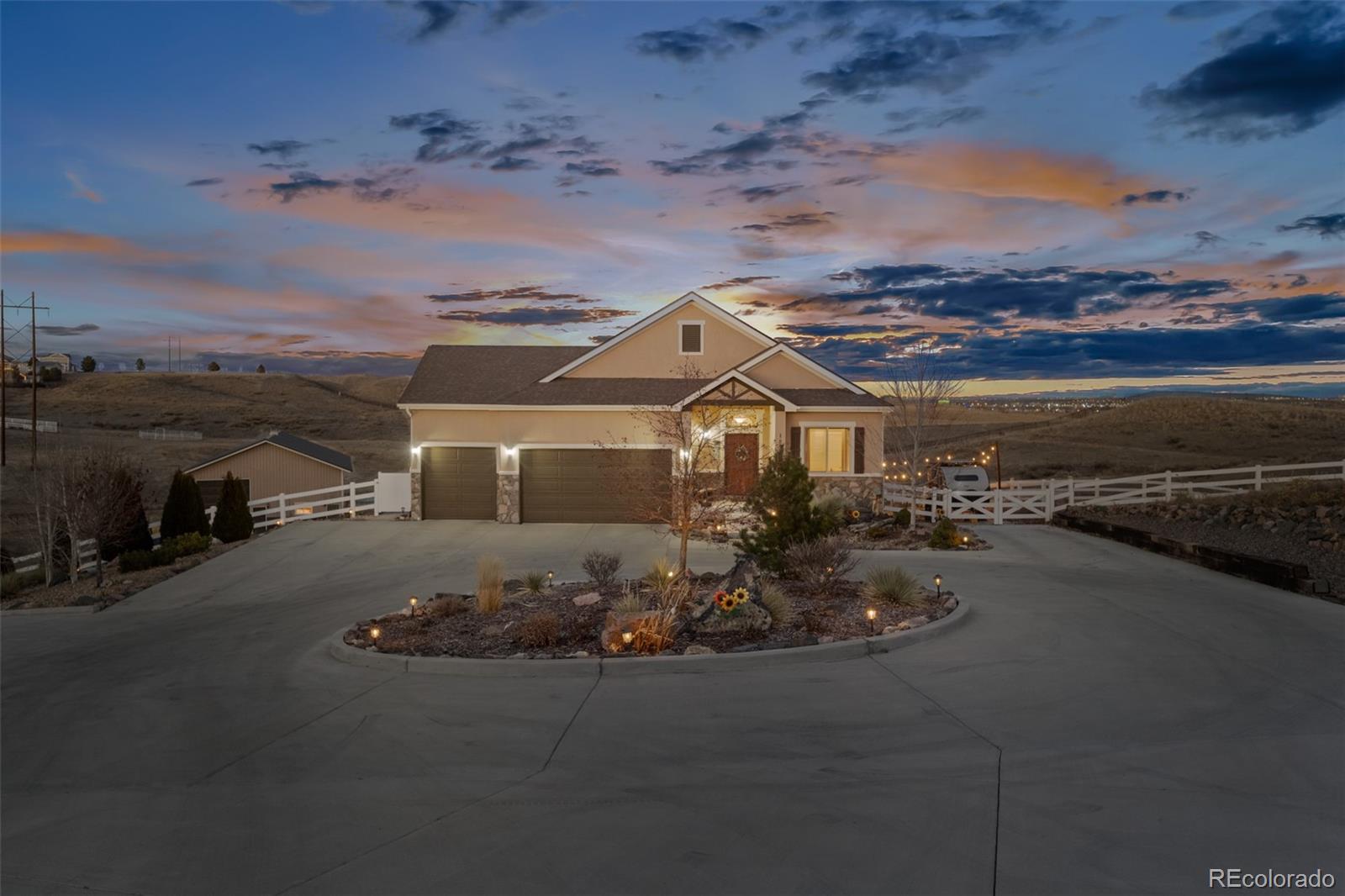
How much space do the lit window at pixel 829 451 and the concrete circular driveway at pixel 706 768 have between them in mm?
16222

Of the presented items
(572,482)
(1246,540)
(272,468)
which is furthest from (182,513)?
(1246,540)

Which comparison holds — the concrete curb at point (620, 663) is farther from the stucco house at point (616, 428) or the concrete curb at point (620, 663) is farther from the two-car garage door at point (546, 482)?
the two-car garage door at point (546, 482)

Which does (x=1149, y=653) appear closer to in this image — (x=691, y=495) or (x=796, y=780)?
(x=796, y=780)

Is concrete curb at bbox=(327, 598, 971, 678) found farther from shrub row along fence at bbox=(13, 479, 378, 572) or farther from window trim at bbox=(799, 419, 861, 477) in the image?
shrub row along fence at bbox=(13, 479, 378, 572)

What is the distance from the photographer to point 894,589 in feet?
45.3

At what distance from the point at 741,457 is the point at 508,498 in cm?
749

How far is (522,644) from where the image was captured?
38.2ft

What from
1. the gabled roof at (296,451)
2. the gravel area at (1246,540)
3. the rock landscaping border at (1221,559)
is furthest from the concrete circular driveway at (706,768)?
the gabled roof at (296,451)

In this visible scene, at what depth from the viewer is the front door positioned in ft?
95.2

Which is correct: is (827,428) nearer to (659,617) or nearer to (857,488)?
(857,488)

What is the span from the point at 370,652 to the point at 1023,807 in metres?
8.14

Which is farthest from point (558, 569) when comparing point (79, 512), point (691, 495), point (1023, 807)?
point (1023, 807)

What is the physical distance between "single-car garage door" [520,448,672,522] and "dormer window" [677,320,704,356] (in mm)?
4018

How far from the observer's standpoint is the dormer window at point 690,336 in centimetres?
3039
